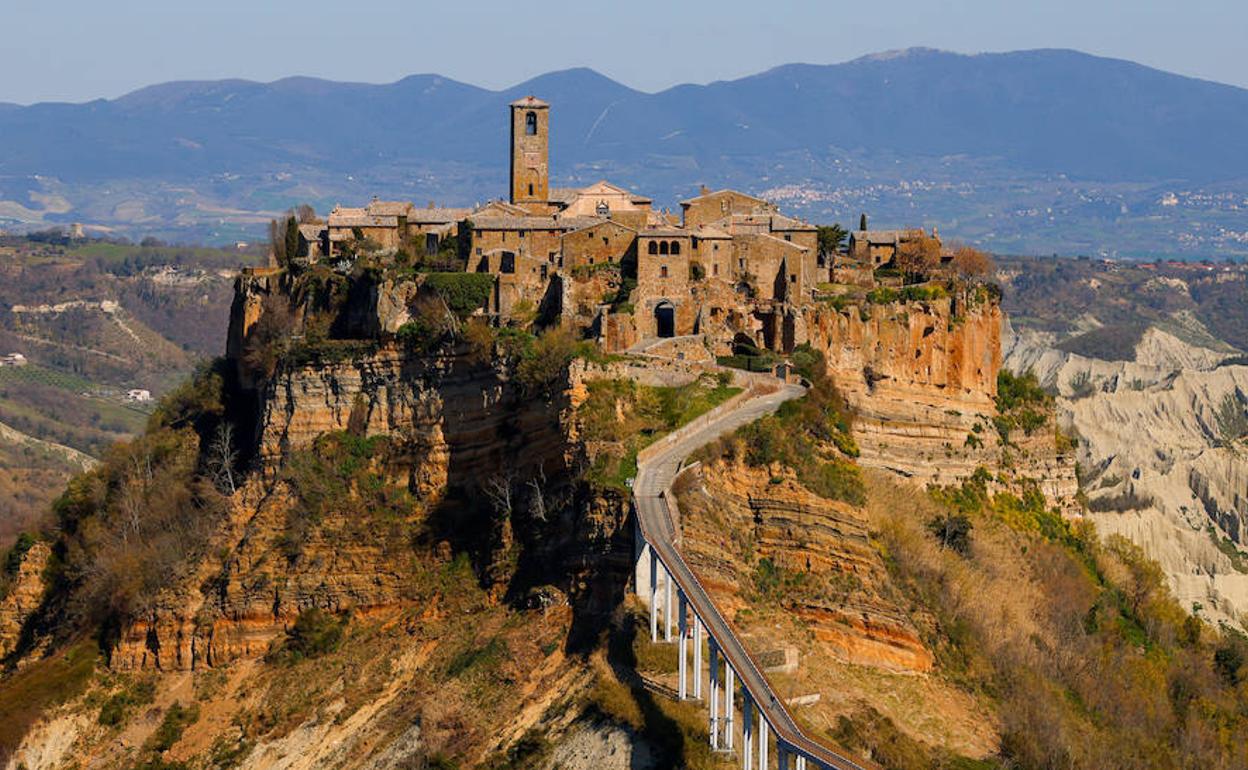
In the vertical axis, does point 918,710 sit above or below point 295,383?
below

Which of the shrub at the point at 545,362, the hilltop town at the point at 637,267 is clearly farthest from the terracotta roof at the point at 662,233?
the shrub at the point at 545,362

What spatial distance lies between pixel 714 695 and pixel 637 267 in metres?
20.3

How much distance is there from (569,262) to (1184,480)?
135ft

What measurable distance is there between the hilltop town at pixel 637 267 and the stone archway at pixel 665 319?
0.09 feet

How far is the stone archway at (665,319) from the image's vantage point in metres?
55.6

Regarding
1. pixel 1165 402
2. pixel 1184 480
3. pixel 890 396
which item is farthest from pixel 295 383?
pixel 1165 402

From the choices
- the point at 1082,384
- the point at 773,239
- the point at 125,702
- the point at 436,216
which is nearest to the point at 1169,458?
the point at 1082,384

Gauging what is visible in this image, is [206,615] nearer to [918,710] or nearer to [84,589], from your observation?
[84,589]

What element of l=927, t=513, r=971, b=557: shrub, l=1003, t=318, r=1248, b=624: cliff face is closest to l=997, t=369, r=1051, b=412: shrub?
l=927, t=513, r=971, b=557: shrub

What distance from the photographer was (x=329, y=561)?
173 ft

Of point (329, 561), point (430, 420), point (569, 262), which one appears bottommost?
point (329, 561)

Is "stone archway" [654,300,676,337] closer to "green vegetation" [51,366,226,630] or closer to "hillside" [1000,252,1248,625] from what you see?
"green vegetation" [51,366,226,630]

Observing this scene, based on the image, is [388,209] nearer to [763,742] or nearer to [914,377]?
[914,377]

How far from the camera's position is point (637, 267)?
5622 cm
